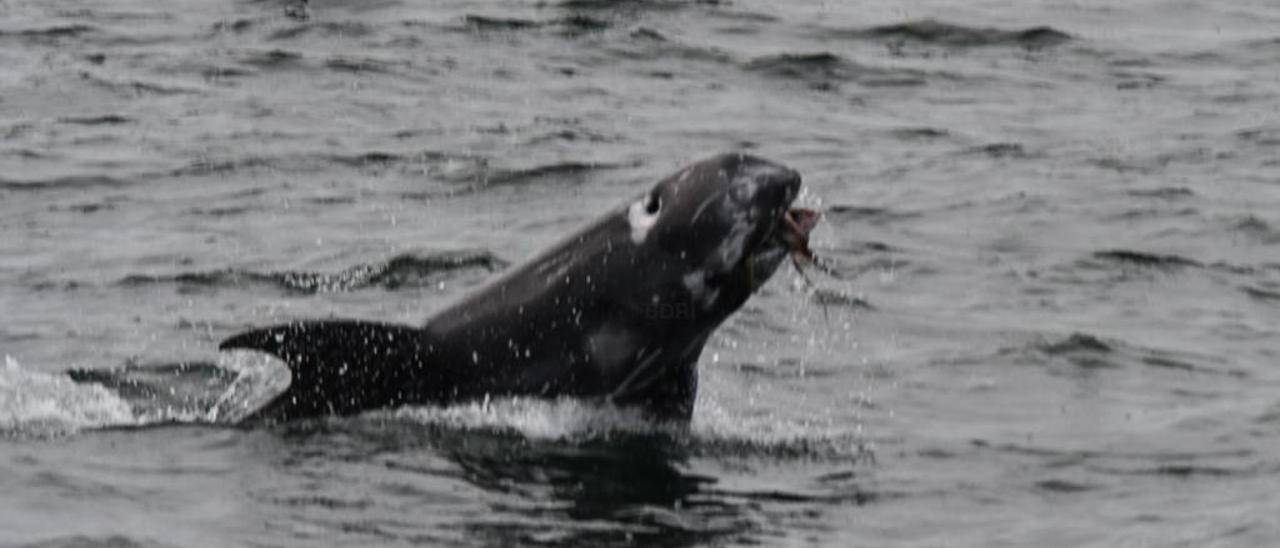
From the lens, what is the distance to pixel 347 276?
60.5ft

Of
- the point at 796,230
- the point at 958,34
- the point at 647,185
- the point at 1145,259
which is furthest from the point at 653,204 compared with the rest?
the point at 958,34

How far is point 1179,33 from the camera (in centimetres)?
2614

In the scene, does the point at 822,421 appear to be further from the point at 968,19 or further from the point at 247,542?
the point at 968,19

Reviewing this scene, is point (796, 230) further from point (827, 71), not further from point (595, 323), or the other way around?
point (827, 71)

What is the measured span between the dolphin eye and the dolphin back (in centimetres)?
106

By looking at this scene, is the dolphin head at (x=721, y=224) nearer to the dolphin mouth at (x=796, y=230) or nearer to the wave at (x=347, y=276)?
the dolphin mouth at (x=796, y=230)

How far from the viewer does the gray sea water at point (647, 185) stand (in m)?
13.8

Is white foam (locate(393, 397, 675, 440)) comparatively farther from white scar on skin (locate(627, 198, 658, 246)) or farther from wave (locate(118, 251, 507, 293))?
wave (locate(118, 251, 507, 293))

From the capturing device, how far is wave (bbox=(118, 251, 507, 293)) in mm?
18234

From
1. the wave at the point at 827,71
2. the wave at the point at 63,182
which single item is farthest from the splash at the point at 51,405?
the wave at the point at 827,71

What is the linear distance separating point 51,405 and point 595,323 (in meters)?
2.56

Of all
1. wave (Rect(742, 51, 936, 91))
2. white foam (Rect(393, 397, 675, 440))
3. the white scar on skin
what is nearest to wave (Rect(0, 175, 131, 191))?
wave (Rect(742, 51, 936, 91))

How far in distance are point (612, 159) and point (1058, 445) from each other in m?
7.03

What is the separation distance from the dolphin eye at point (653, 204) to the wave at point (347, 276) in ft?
13.7
